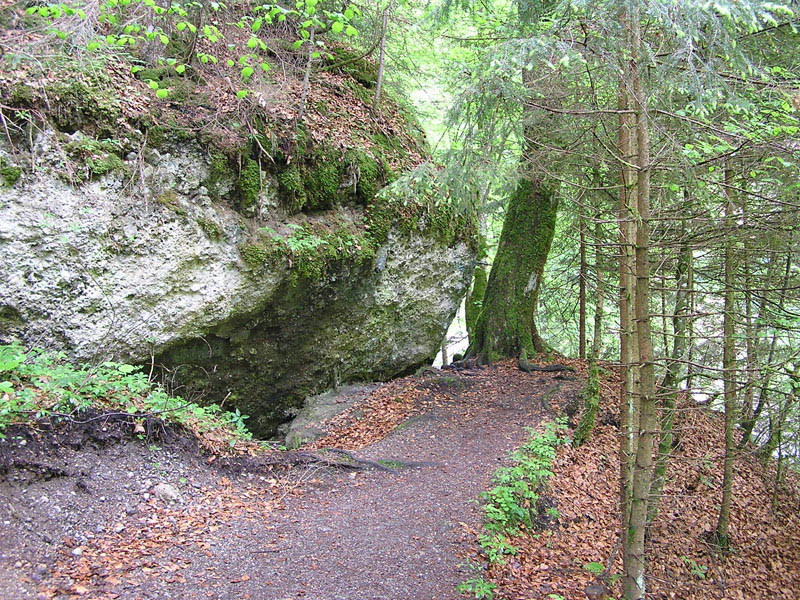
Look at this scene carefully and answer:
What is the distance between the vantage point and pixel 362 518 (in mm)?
5379

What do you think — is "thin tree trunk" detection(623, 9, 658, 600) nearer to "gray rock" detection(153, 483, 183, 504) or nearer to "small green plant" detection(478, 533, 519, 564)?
"small green plant" detection(478, 533, 519, 564)

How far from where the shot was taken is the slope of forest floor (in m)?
4.04

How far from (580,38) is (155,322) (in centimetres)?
594

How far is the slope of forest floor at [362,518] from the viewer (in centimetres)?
404

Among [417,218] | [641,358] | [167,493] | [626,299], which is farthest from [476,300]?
[167,493]

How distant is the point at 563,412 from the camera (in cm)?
823

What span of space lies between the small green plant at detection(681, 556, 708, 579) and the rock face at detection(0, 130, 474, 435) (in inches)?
220

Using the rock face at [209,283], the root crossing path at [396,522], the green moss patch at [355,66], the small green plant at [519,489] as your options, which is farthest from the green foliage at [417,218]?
the small green plant at [519,489]

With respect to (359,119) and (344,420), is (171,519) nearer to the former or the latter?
(344,420)

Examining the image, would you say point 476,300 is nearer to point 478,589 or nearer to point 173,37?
point 173,37

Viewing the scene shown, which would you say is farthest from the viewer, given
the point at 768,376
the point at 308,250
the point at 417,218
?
the point at 417,218

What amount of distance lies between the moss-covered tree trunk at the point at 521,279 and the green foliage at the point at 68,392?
5893 mm

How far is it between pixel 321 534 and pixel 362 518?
0.55 m

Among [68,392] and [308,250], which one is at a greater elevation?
[308,250]
